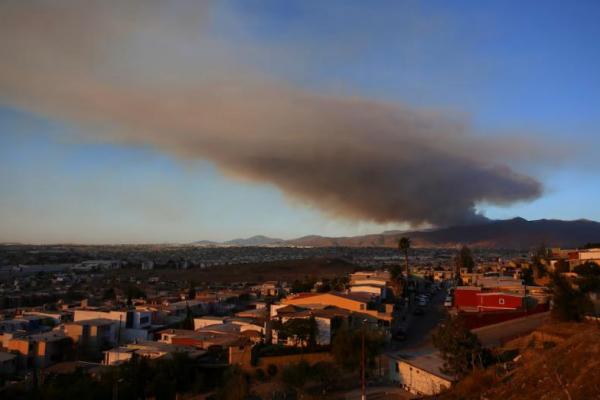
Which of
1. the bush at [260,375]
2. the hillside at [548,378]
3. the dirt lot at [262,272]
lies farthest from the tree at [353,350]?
the dirt lot at [262,272]

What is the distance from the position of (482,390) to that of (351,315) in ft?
66.7

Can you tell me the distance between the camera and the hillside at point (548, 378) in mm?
12617

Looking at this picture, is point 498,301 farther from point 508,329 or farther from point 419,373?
point 419,373

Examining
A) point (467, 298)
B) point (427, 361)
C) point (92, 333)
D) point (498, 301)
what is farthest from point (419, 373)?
point (92, 333)

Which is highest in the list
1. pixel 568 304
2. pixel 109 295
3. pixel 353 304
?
pixel 568 304

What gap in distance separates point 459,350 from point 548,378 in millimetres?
6413

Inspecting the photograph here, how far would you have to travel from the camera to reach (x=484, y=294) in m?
39.5

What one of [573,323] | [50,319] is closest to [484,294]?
[573,323]

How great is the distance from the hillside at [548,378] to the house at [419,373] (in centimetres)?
278

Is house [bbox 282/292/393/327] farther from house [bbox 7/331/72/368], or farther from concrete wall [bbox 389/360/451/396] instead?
house [bbox 7/331/72/368]

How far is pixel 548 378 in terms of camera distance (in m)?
14.5

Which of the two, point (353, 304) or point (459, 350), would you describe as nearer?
point (459, 350)

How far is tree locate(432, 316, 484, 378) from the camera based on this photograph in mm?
20578

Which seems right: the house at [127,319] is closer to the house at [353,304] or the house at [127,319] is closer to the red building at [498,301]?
the house at [353,304]
